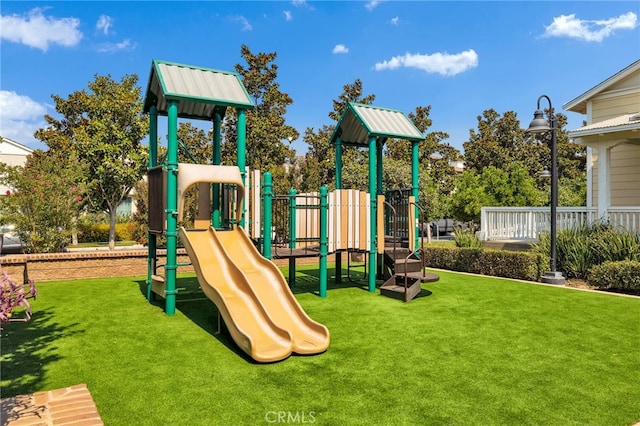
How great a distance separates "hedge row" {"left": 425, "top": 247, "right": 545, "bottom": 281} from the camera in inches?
469

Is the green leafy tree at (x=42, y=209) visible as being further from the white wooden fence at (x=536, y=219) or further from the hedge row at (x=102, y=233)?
the hedge row at (x=102, y=233)

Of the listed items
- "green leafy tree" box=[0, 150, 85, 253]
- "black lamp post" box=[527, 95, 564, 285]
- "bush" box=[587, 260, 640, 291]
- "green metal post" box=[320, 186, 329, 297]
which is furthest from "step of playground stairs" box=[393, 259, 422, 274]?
"green leafy tree" box=[0, 150, 85, 253]

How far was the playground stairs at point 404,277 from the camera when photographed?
9.09 metres

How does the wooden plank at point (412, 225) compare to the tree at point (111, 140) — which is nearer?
the wooden plank at point (412, 225)

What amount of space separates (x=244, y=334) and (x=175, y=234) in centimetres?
319

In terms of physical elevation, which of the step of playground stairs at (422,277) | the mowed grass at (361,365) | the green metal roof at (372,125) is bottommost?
the mowed grass at (361,365)

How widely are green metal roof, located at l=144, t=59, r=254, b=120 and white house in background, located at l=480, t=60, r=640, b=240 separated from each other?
10670mm

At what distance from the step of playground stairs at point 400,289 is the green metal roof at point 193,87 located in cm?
479

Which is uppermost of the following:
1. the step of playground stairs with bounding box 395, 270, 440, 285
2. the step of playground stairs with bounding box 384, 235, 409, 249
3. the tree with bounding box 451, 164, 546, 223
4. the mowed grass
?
the tree with bounding box 451, 164, 546, 223

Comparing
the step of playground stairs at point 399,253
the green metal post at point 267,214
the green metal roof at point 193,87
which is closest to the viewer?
the green metal roof at point 193,87

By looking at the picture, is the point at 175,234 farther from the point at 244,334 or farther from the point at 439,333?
the point at 439,333

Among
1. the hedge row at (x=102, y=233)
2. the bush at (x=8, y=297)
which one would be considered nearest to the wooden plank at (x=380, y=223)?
the bush at (x=8, y=297)

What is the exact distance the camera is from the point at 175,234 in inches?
316

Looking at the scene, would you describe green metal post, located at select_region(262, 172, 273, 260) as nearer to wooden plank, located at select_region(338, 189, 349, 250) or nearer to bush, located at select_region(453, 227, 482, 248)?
wooden plank, located at select_region(338, 189, 349, 250)
